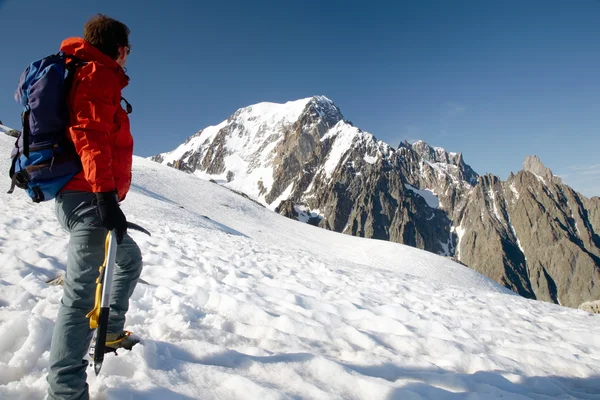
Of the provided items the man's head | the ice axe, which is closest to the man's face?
the man's head

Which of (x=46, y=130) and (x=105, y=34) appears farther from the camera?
(x=105, y=34)

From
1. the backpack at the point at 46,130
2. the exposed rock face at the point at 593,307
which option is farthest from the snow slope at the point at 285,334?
the exposed rock face at the point at 593,307

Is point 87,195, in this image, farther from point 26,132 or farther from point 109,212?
point 26,132

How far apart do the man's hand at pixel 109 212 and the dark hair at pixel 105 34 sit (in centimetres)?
144

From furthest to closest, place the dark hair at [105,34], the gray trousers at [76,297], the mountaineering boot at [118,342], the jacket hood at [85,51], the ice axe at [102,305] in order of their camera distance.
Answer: the mountaineering boot at [118,342], the dark hair at [105,34], the jacket hood at [85,51], the ice axe at [102,305], the gray trousers at [76,297]

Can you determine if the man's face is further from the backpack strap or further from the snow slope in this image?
the snow slope

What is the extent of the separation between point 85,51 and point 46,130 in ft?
2.58

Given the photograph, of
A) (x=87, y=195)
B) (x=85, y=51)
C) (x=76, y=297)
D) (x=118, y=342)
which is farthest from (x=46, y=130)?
(x=118, y=342)

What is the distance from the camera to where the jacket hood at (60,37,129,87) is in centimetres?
289

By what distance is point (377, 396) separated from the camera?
3.22 metres

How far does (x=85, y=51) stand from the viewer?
290cm

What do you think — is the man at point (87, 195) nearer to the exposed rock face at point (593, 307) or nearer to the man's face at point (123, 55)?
the man's face at point (123, 55)

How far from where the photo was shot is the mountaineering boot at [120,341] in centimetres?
323

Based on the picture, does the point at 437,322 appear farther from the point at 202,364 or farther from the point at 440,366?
the point at 202,364
